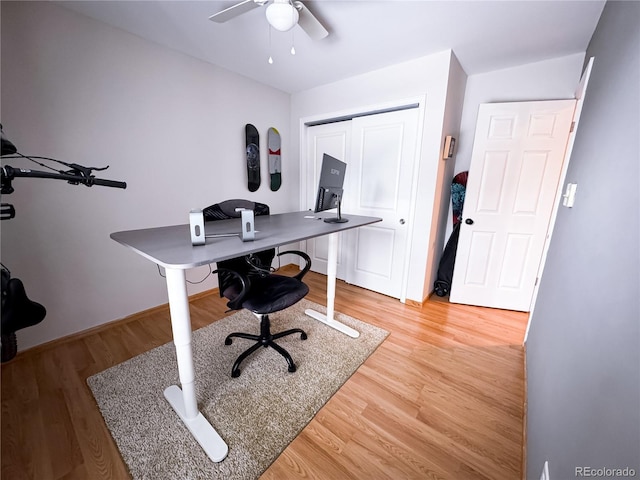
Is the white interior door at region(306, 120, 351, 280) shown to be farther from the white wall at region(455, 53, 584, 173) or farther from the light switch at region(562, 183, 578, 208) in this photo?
the light switch at region(562, 183, 578, 208)

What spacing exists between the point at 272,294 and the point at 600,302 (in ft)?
4.75

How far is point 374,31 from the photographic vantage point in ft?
6.03

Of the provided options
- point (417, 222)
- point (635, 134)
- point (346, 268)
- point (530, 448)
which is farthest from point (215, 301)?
point (635, 134)

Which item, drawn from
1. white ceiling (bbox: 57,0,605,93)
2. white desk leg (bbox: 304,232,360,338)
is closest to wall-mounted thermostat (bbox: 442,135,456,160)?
white ceiling (bbox: 57,0,605,93)

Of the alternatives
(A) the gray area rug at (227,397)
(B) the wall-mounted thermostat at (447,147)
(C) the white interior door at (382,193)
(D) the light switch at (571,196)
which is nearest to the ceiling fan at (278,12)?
(C) the white interior door at (382,193)

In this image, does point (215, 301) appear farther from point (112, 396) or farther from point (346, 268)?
point (346, 268)

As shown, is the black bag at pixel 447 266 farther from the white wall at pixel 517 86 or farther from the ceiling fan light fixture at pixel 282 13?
the ceiling fan light fixture at pixel 282 13

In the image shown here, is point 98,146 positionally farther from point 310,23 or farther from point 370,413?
point 370,413

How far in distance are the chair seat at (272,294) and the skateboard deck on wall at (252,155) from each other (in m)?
1.59

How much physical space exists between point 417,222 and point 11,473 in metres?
2.99

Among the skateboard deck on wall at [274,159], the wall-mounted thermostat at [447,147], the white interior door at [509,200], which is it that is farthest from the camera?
the skateboard deck on wall at [274,159]

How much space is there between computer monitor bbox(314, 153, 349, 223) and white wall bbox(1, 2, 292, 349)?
152 cm

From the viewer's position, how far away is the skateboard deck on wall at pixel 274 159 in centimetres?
306

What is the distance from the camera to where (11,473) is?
103 cm
